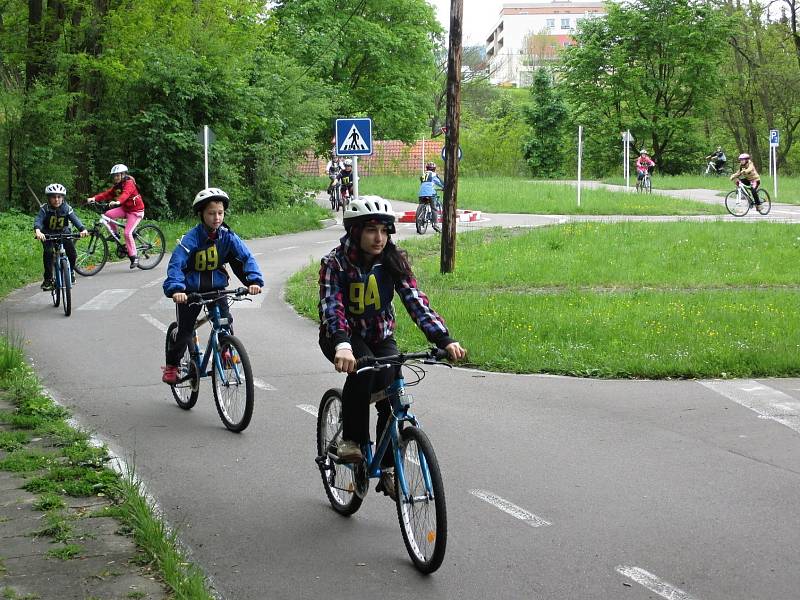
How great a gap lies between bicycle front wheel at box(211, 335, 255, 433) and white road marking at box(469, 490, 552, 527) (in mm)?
2201

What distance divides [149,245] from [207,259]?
12.8 m

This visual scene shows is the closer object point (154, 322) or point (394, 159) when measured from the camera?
point (154, 322)

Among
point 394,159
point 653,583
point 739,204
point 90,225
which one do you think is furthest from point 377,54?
point 653,583

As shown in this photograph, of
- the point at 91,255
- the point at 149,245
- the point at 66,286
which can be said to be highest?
the point at 149,245

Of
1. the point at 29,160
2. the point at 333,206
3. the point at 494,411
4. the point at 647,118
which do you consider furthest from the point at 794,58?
the point at 494,411

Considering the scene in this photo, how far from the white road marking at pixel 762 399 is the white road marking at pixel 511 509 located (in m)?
2.89

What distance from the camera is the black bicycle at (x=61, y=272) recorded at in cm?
1478

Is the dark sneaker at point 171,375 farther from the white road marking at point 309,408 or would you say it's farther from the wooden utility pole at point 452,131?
the wooden utility pole at point 452,131

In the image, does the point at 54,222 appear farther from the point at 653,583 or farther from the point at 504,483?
the point at 653,583

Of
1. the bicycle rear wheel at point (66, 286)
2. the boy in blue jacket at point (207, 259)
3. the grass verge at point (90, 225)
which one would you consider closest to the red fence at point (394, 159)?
the grass verge at point (90, 225)

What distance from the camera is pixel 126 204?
778 inches

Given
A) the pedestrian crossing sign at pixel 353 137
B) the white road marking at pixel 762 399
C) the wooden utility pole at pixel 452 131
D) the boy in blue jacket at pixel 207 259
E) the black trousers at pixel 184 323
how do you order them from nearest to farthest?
the boy in blue jacket at pixel 207 259
the white road marking at pixel 762 399
the black trousers at pixel 184 323
the wooden utility pole at pixel 452 131
the pedestrian crossing sign at pixel 353 137

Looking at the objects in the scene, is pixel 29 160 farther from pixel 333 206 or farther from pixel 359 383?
pixel 359 383

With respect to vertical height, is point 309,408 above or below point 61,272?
below
